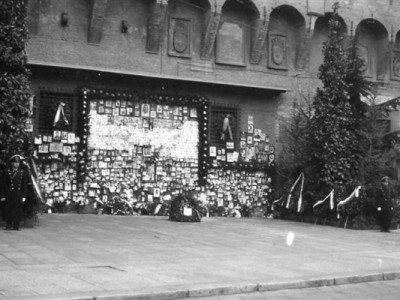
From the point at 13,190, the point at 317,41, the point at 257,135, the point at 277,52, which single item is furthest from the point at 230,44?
the point at 13,190

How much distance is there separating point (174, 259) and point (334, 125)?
10656mm

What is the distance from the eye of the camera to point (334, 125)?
19.5m

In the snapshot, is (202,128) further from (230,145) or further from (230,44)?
(230,44)

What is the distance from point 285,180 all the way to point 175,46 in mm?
6752

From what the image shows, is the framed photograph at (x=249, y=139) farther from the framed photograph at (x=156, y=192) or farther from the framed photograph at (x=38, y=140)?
the framed photograph at (x=38, y=140)

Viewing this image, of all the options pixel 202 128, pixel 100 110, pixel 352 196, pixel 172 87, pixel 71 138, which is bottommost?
pixel 352 196

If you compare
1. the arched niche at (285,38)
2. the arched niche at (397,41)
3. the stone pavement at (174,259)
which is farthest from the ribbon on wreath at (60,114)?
the arched niche at (397,41)

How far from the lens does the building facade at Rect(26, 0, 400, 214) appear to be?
1980cm

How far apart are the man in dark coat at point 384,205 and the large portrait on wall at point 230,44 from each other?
25.6 ft

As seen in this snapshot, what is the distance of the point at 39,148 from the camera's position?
63.6 feet

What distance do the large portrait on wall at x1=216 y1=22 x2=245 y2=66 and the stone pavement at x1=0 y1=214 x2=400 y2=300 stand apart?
8.13 m

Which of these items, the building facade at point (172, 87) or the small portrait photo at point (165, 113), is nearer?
the building facade at point (172, 87)

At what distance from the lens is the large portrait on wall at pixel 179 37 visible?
21.7 m

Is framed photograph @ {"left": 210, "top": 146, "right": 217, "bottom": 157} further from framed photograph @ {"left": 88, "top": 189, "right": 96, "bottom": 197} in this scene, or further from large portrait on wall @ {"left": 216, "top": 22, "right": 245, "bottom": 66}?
framed photograph @ {"left": 88, "top": 189, "right": 96, "bottom": 197}
